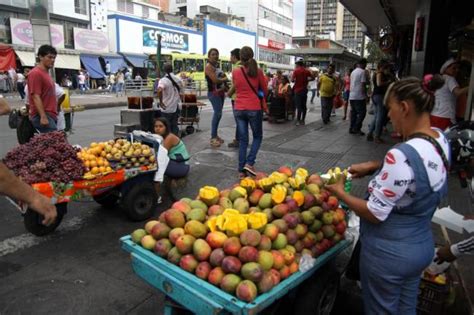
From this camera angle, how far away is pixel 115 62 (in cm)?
3716

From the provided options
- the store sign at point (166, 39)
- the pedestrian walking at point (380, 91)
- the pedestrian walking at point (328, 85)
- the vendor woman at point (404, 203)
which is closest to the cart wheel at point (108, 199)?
the vendor woman at point (404, 203)

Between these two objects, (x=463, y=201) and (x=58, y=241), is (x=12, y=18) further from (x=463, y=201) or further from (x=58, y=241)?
(x=463, y=201)

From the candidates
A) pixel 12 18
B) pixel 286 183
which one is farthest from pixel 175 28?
pixel 286 183

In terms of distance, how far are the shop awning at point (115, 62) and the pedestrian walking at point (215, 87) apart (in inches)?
1178

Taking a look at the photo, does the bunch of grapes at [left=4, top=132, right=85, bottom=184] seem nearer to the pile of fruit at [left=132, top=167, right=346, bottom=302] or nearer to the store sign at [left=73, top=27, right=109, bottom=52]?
the pile of fruit at [left=132, top=167, right=346, bottom=302]

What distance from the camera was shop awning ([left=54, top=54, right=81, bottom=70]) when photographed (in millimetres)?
31334

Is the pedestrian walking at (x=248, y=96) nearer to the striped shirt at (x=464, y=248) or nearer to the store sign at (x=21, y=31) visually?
the striped shirt at (x=464, y=248)

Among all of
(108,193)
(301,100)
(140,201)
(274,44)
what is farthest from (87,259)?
(274,44)

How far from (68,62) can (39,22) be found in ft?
83.3

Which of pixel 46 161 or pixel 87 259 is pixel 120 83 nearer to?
pixel 46 161

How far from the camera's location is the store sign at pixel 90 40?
33.5 m

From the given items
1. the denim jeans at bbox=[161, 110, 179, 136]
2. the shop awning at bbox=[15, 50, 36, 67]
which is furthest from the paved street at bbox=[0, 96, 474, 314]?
the shop awning at bbox=[15, 50, 36, 67]

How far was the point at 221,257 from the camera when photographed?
7.96 ft

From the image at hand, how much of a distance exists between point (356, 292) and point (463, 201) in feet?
9.96
